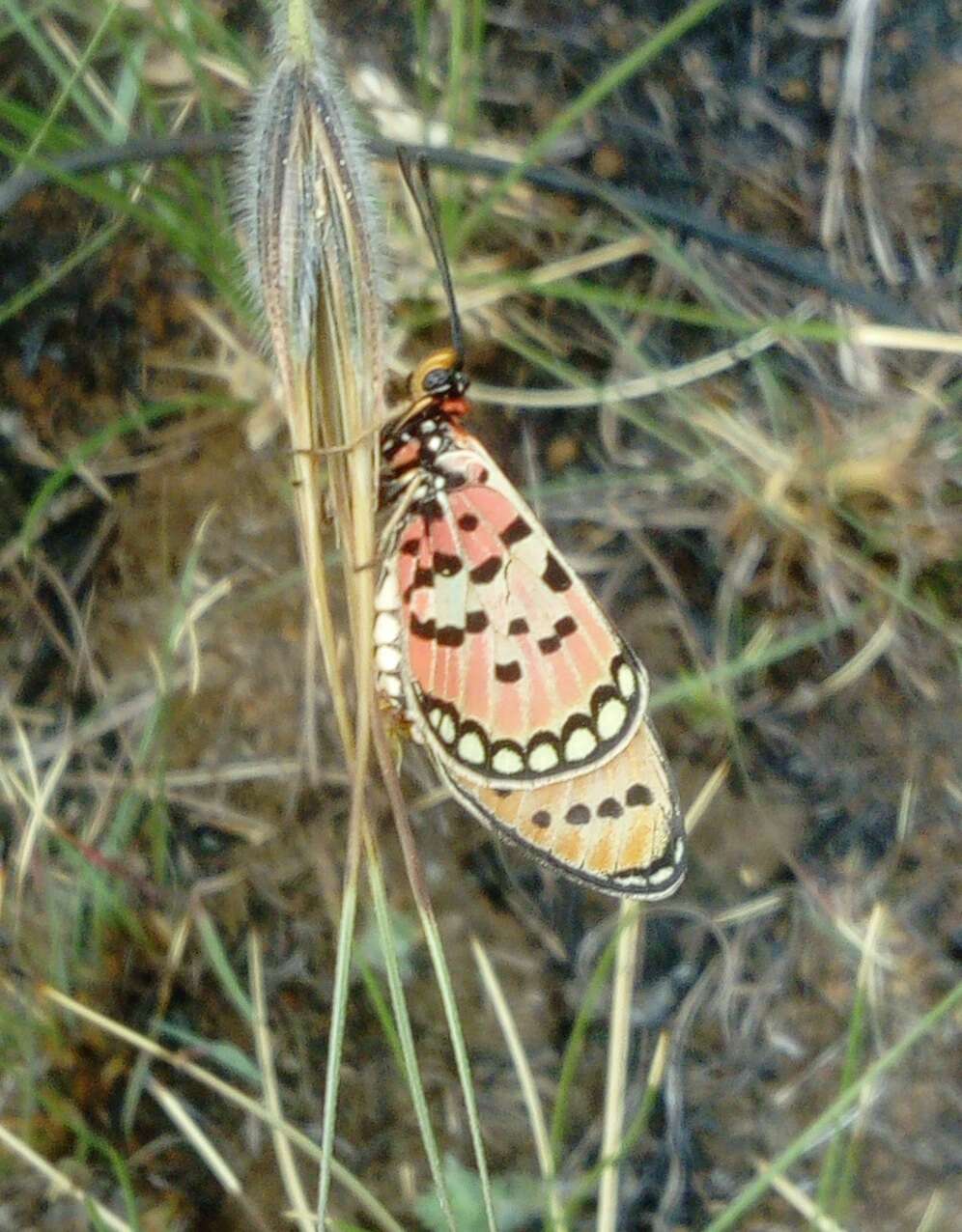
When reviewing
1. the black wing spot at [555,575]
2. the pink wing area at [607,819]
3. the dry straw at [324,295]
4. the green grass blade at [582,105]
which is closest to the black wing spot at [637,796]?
the pink wing area at [607,819]

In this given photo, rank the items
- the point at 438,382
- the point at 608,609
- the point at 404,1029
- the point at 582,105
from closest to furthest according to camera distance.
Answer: the point at 404,1029 → the point at 438,382 → the point at 582,105 → the point at 608,609

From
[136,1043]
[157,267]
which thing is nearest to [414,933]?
[136,1043]

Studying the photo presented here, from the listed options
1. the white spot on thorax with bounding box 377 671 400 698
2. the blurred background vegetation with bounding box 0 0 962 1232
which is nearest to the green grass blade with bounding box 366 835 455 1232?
the white spot on thorax with bounding box 377 671 400 698

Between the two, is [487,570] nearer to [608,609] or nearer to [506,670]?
[506,670]

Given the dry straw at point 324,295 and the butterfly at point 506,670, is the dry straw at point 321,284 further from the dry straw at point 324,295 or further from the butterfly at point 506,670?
the butterfly at point 506,670

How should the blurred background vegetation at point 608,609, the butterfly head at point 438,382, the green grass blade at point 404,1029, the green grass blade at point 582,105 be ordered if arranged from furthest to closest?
the blurred background vegetation at point 608,609
the green grass blade at point 582,105
the butterfly head at point 438,382
the green grass blade at point 404,1029

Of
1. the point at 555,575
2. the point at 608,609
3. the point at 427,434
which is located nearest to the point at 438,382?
the point at 427,434

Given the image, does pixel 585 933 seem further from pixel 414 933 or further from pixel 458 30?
pixel 458 30
